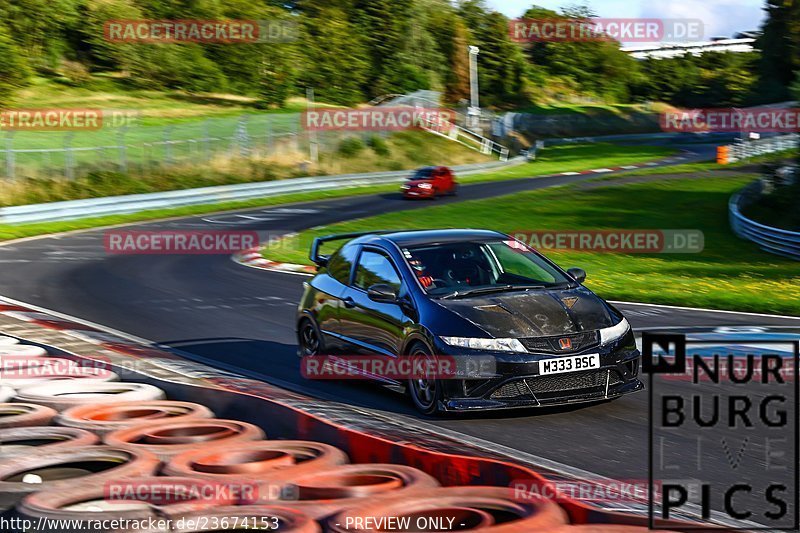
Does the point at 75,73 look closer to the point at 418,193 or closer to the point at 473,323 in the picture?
the point at 418,193

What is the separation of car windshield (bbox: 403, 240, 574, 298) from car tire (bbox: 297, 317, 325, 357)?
5.18 feet

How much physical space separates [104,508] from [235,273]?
15.4 m

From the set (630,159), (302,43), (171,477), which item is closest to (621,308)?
(171,477)

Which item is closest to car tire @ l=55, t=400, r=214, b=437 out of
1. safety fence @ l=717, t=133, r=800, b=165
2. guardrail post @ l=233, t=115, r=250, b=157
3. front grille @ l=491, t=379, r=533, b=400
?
front grille @ l=491, t=379, r=533, b=400

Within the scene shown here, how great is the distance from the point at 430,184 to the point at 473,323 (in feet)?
114

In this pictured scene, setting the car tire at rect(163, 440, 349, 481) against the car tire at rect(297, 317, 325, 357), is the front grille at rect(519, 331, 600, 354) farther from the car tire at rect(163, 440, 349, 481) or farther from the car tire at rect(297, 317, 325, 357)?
the car tire at rect(297, 317, 325, 357)

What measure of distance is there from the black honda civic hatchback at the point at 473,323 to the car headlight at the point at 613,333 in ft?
0.04

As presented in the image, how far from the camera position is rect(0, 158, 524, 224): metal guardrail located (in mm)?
33094

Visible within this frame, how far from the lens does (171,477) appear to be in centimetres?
607

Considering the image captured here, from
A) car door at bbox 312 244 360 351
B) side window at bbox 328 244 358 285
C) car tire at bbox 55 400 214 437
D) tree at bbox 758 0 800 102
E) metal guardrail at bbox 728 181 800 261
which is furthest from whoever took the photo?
tree at bbox 758 0 800 102

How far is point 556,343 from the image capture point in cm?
863

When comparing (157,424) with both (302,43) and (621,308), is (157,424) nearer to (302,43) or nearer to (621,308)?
(621,308)

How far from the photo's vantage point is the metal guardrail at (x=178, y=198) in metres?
33.1

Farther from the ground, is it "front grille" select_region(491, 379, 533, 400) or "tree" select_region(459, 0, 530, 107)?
"tree" select_region(459, 0, 530, 107)
